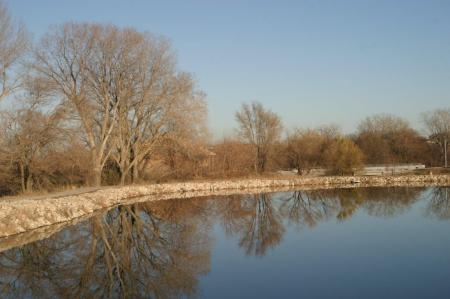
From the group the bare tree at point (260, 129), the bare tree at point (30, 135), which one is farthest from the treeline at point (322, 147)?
the bare tree at point (30, 135)

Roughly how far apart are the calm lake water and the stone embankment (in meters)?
1.35

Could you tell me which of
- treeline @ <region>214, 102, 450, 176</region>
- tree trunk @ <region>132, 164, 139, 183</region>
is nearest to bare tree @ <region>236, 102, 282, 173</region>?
treeline @ <region>214, 102, 450, 176</region>

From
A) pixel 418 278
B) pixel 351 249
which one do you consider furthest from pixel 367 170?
pixel 418 278

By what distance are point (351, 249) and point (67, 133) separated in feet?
60.1

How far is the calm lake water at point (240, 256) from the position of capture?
8.38 m

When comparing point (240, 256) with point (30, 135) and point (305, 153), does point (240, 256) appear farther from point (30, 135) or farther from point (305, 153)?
point (305, 153)

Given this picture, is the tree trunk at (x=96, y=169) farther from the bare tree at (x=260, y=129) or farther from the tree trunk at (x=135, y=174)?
the bare tree at (x=260, y=129)

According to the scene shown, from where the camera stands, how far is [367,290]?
319 inches

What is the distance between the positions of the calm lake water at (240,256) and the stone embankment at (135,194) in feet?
4.44

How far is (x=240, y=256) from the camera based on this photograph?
37.3 feet

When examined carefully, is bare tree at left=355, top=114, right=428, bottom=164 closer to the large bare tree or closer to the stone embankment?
the stone embankment

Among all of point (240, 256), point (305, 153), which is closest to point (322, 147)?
point (305, 153)

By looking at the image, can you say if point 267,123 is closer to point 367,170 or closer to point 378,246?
point 367,170

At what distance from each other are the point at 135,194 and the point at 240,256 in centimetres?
1634
